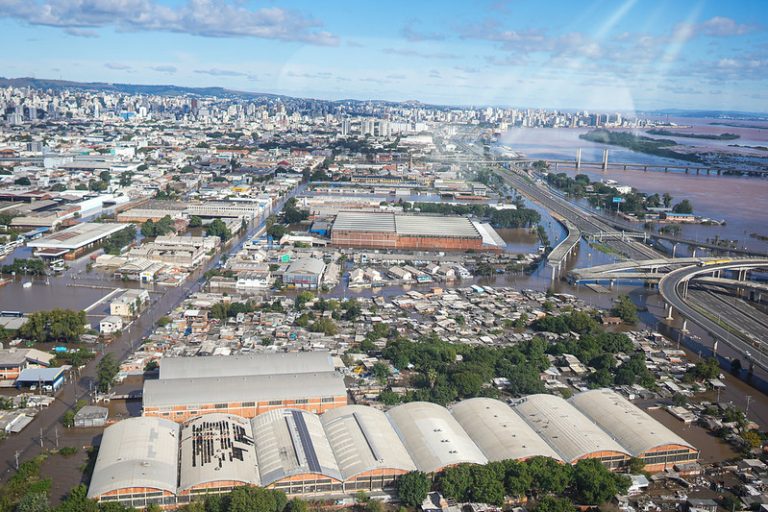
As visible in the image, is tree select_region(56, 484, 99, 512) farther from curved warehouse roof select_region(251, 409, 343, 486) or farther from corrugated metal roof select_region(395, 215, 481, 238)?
corrugated metal roof select_region(395, 215, 481, 238)

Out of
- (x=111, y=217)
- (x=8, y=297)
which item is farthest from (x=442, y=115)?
(x=8, y=297)

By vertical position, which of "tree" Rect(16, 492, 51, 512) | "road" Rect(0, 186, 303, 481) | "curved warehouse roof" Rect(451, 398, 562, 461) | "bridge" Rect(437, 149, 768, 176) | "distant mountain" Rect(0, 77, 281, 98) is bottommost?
"road" Rect(0, 186, 303, 481)

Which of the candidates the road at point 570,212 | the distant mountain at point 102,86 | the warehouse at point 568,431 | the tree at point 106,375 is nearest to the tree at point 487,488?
the warehouse at point 568,431

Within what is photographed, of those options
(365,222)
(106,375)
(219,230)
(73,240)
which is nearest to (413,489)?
(106,375)

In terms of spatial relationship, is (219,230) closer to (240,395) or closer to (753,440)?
(240,395)

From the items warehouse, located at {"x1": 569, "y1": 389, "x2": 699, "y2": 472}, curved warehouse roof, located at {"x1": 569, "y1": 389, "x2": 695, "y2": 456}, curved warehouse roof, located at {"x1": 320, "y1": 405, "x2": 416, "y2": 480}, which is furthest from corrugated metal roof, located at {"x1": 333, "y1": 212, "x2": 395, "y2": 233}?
curved warehouse roof, located at {"x1": 320, "y1": 405, "x2": 416, "y2": 480}

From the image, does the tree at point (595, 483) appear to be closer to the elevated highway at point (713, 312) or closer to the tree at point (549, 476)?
the tree at point (549, 476)
